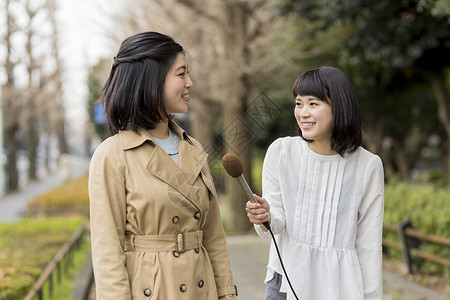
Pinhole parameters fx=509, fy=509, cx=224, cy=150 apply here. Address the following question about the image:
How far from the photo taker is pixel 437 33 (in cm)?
641

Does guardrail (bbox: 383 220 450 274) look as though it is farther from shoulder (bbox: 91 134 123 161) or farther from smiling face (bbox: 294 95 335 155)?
shoulder (bbox: 91 134 123 161)

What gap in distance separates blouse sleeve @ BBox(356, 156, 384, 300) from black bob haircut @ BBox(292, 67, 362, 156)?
14 cm

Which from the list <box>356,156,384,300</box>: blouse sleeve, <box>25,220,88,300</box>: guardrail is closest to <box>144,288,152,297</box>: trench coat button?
<box>356,156,384,300</box>: blouse sleeve

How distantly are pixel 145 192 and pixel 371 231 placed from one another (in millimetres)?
901

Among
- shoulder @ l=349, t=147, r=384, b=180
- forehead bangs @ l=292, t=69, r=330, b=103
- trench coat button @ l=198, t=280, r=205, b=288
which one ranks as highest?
forehead bangs @ l=292, t=69, r=330, b=103

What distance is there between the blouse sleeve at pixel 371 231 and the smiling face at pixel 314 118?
0.23 m

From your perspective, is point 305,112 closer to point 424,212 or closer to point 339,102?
point 339,102

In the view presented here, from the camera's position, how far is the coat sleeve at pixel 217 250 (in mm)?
2094

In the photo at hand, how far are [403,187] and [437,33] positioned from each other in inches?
95.7

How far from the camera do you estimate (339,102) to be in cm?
202

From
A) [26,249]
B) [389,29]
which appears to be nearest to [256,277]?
[26,249]

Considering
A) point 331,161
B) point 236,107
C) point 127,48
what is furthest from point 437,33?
point 127,48

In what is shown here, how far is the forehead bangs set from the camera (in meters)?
2.03

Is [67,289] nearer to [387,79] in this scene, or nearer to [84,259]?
[84,259]
